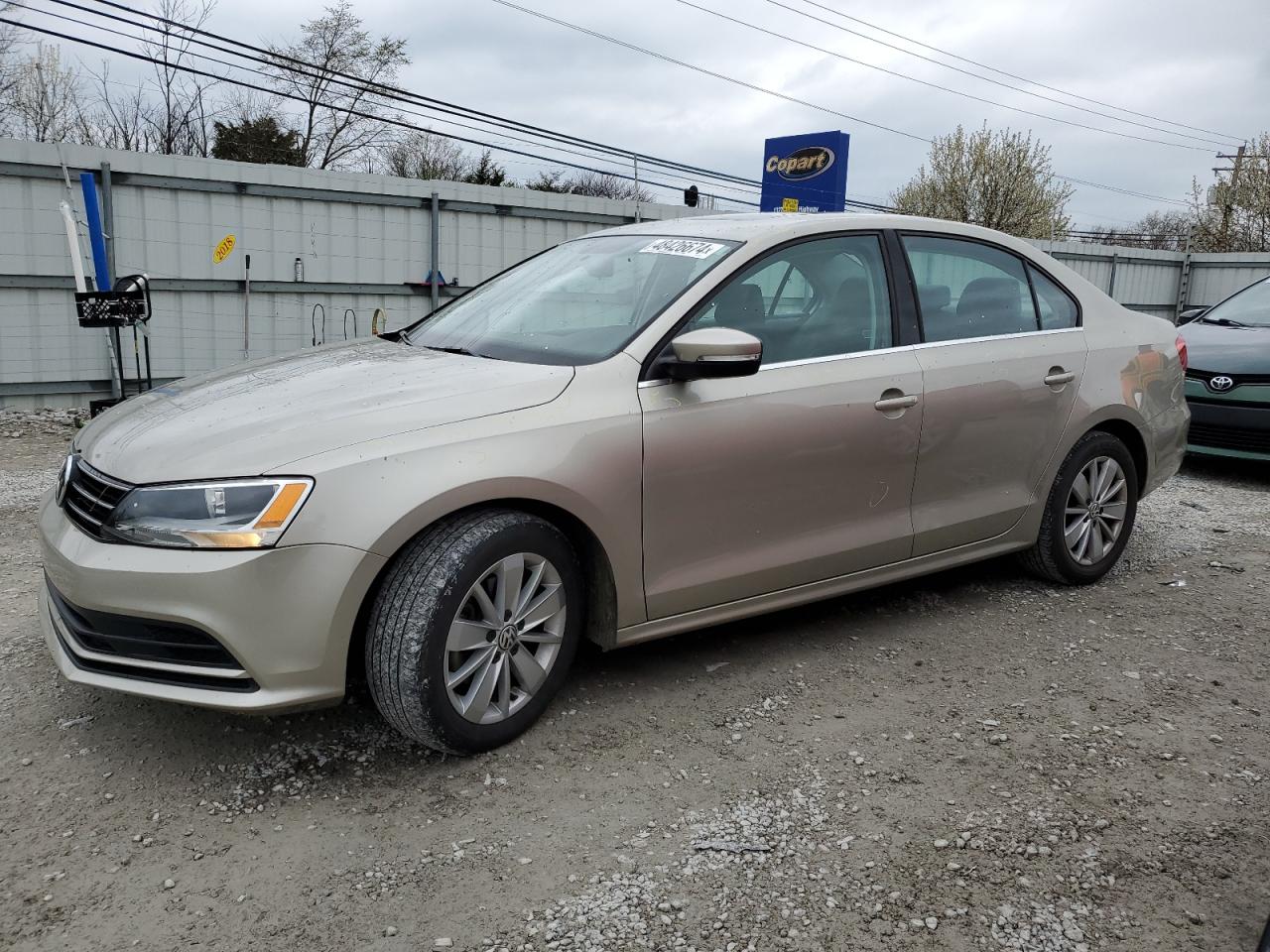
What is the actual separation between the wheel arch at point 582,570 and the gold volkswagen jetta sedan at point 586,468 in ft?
0.04

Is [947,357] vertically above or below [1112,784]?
above

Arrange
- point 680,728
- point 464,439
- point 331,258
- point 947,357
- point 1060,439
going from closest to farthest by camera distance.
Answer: point 464,439 < point 680,728 < point 947,357 < point 1060,439 < point 331,258

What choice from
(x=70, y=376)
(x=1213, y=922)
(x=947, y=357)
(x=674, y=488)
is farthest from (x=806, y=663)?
(x=70, y=376)

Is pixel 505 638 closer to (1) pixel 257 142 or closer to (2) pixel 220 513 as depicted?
(2) pixel 220 513

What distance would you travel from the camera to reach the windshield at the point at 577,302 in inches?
130

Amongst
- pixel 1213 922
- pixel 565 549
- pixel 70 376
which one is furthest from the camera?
pixel 70 376

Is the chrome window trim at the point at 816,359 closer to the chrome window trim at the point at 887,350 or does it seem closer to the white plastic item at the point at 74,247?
the chrome window trim at the point at 887,350

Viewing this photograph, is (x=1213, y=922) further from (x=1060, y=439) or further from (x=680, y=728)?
(x=1060, y=439)

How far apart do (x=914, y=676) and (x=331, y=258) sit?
9097 mm

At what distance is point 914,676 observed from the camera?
144 inches

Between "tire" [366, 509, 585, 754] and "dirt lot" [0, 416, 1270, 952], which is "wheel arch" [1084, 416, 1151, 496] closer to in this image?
"dirt lot" [0, 416, 1270, 952]

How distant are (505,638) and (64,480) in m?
1.40

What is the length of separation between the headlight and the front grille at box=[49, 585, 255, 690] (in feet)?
0.74

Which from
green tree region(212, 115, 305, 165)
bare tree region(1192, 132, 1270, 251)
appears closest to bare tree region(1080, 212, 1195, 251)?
bare tree region(1192, 132, 1270, 251)
